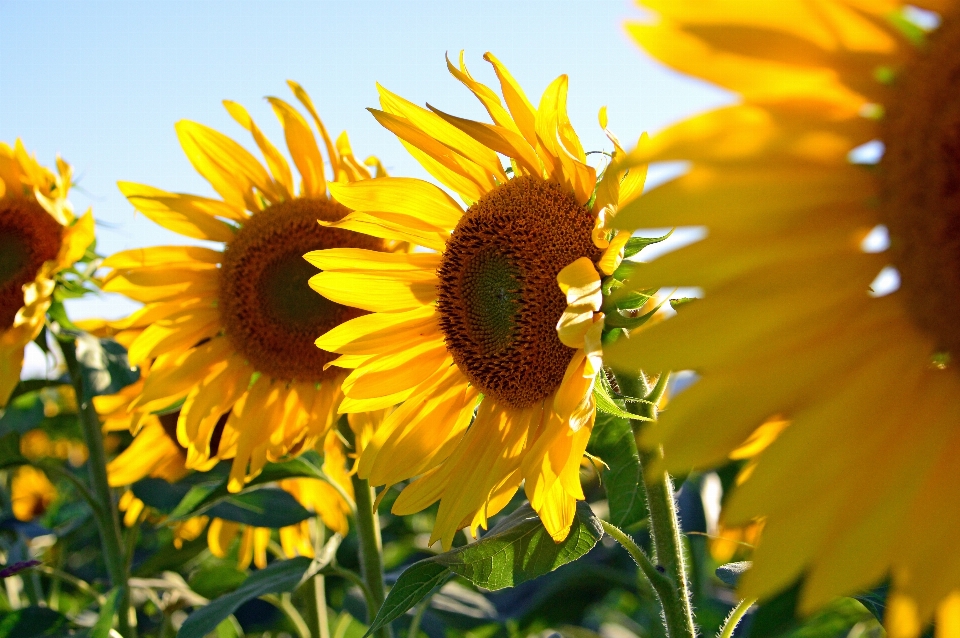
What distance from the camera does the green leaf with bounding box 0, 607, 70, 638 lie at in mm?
2240

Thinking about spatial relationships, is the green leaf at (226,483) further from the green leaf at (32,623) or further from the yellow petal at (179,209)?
the yellow petal at (179,209)

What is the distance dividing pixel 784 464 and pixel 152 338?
1.92 metres

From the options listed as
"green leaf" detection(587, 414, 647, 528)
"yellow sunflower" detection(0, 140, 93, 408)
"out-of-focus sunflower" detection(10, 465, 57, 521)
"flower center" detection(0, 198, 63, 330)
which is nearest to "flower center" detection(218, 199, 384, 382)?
"yellow sunflower" detection(0, 140, 93, 408)

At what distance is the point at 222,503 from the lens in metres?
2.33

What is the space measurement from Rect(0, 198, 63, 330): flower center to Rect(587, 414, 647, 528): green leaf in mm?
1756

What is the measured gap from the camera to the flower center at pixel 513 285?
1379 millimetres

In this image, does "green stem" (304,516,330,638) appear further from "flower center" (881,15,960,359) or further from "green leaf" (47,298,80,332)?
"flower center" (881,15,960,359)

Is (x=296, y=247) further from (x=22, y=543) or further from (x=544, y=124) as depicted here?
(x=22, y=543)

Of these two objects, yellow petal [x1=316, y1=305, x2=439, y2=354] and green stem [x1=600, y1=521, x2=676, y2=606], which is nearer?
green stem [x1=600, y1=521, x2=676, y2=606]

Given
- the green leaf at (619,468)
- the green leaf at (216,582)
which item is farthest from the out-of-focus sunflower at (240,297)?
the green leaf at (619,468)

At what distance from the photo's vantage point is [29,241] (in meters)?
2.54

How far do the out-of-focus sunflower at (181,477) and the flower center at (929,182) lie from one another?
1995 mm

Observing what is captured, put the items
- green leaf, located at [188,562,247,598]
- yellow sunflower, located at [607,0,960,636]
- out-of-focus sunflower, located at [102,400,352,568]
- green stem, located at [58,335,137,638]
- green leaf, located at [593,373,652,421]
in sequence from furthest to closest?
out-of-focus sunflower, located at [102,400,352,568] → green leaf, located at [188,562,247,598] → green stem, located at [58,335,137,638] → green leaf, located at [593,373,652,421] → yellow sunflower, located at [607,0,960,636]

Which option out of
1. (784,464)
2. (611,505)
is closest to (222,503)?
(611,505)
